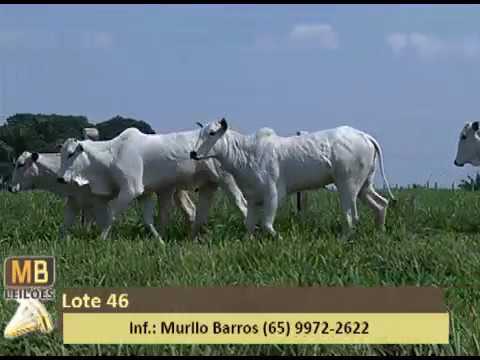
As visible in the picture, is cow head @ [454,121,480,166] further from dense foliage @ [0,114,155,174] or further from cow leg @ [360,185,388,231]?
dense foliage @ [0,114,155,174]

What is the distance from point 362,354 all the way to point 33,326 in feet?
3.45

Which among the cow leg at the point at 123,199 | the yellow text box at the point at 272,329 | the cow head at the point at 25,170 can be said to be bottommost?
the yellow text box at the point at 272,329

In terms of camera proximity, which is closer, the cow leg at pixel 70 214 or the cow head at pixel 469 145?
the cow leg at pixel 70 214

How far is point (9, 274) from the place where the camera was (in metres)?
2.54

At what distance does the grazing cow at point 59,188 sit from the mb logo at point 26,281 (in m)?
2.63

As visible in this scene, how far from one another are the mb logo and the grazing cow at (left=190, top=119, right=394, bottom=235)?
2.15m

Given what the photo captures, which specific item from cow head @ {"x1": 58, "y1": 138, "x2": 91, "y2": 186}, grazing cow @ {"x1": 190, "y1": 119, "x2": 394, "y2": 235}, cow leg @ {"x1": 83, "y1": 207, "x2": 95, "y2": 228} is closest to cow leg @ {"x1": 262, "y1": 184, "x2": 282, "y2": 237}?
grazing cow @ {"x1": 190, "y1": 119, "x2": 394, "y2": 235}

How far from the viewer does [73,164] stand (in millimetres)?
5062

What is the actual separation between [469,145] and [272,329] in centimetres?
392

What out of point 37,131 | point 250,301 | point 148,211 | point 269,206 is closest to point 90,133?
point 37,131

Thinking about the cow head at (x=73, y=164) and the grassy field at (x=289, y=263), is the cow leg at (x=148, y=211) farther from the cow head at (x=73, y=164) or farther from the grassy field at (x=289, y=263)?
the cow head at (x=73, y=164)

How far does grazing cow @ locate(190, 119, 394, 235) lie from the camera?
15.5ft

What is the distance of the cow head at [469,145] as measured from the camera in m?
5.73

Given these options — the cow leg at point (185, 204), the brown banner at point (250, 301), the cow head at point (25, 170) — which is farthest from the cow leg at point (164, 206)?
the brown banner at point (250, 301)
